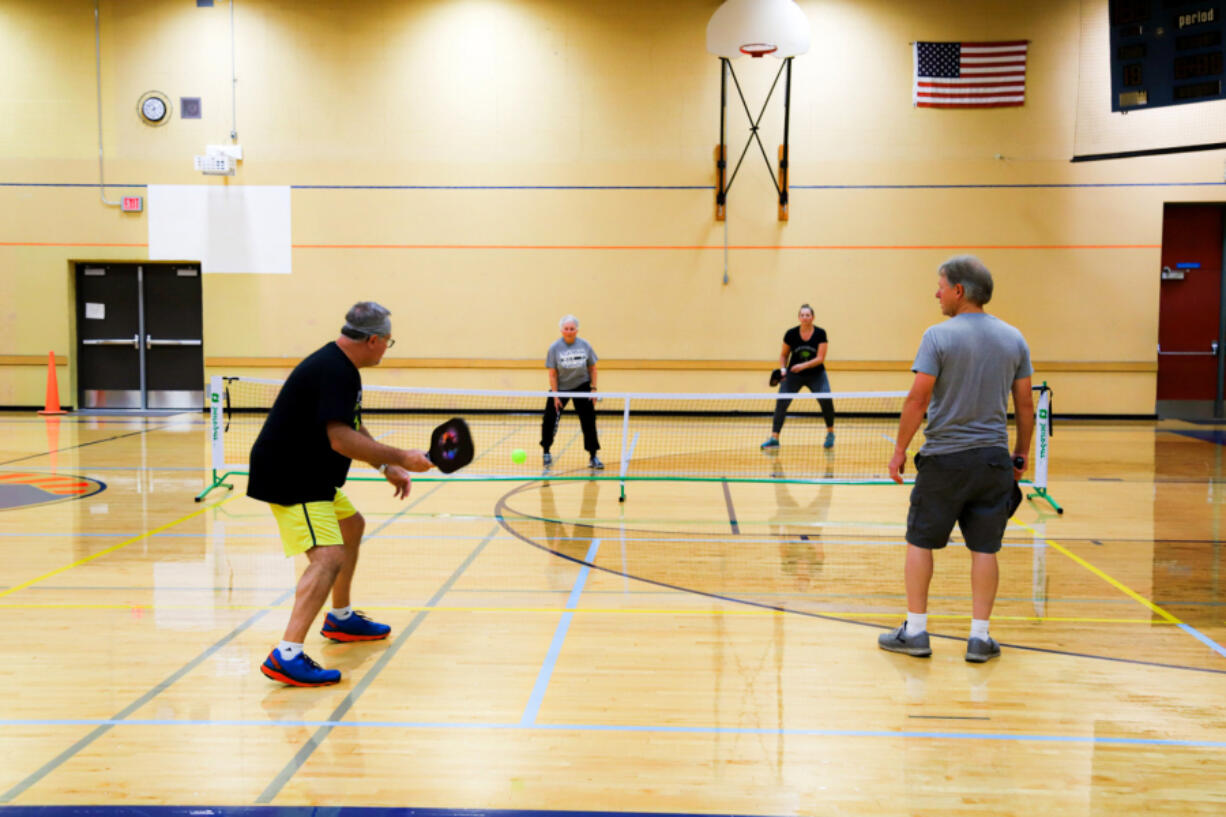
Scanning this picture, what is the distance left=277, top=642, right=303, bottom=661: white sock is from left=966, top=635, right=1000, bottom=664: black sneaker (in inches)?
133

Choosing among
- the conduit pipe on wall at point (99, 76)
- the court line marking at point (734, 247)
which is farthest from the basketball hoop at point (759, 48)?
the conduit pipe on wall at point (99, 76)

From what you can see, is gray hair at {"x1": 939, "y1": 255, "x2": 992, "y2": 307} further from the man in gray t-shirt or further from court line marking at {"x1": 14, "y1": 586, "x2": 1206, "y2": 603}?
court line marking at {"x1": 14, "y1": 586, "x2": 1206, "y2": 603}

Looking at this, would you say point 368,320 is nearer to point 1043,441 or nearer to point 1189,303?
point 1043,441

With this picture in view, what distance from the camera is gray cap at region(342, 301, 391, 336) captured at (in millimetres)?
4754

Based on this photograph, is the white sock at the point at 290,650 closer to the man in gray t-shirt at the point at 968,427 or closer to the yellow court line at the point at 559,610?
the yellow court line at the point at 559,610

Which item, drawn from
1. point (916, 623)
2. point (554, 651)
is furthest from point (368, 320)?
point (916, 623)

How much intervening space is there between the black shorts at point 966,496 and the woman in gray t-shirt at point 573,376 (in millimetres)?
6576

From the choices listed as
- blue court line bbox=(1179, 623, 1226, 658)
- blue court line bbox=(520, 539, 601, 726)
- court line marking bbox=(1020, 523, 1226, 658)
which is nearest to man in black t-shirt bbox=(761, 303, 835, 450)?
court line marking bbox=(1020, 523, 1226, 658)

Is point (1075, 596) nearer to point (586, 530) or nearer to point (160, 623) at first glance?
point (586, 530)

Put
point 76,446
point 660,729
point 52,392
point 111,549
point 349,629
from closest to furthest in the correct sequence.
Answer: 1. point 660,729
2. point 349,629
3. point 111,549
4. point 76,446
5. point 52,392

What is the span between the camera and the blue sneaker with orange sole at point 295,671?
4.73 m

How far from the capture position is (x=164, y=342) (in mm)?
18125

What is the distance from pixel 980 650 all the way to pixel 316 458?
11.5 feet

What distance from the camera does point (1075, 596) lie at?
6.45 meters
